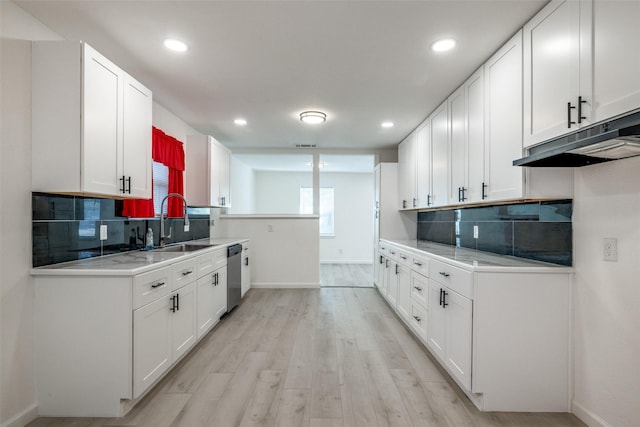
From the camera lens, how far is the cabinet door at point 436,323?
2459mm

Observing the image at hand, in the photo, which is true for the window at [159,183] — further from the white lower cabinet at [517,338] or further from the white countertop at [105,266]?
the white lower cabinet at [517,338]

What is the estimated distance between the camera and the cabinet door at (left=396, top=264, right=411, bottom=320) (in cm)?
333

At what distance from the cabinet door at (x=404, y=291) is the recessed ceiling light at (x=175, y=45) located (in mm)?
2800

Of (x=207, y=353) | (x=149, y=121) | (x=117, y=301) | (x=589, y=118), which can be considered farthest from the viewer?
(x=207, y=353)

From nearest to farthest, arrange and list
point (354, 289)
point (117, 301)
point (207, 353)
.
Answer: point (117, 301) < point (207, 353) < point (354, 289)

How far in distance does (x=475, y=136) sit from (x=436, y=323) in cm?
154

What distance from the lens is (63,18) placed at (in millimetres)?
1996

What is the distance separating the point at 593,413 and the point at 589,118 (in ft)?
5.37

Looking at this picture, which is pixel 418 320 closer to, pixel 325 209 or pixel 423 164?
pixel 423 164

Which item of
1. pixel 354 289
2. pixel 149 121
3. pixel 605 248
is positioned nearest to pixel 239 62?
pixel 149 121

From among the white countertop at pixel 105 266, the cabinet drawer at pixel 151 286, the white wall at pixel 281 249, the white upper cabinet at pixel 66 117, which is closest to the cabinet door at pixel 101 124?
the white upper cabinet at pixel 66 117

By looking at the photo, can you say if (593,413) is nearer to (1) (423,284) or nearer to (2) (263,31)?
(1) (423,284)

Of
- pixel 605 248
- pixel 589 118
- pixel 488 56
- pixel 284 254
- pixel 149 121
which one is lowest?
pixel 284 254

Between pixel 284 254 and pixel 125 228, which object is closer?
pixel 125 228
